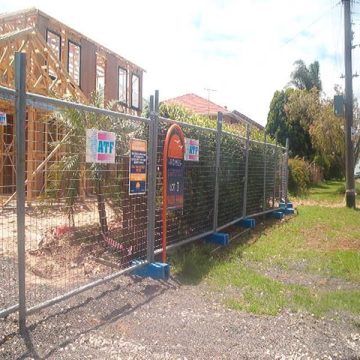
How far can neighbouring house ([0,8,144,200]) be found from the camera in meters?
9.79

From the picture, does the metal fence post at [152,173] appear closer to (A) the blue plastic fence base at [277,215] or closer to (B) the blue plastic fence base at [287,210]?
(A) the blue plastic fence base at [277,215]

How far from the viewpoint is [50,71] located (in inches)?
589

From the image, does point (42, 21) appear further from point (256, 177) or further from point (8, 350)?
point (8, 350)

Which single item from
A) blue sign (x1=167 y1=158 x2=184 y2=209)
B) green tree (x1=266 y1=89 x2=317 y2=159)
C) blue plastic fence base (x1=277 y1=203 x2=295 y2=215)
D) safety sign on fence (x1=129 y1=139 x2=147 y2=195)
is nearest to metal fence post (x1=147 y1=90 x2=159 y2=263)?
safety sign on fence (x1=129 y1=139 x2=147 y2=195)

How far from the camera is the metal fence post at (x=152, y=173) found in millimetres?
5824

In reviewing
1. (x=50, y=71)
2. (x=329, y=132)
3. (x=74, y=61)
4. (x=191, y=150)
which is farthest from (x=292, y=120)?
(x=191, y=150)

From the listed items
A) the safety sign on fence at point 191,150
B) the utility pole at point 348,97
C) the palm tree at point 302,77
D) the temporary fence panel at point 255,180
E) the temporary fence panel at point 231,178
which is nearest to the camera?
the safety sign on fence at point 191,150

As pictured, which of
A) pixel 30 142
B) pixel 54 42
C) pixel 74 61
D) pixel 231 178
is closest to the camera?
pixel 30 142

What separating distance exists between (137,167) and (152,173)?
31 centimetres

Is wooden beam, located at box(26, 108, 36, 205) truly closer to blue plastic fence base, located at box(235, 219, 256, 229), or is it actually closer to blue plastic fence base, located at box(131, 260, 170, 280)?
blue plastic fence base, located at box(131, 260, 170, 280)

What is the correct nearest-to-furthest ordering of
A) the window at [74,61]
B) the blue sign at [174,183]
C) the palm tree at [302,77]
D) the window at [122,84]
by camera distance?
the blue sign at [174,183], the window at [74,61], the window at [122,84], the palm tree at [302,77]

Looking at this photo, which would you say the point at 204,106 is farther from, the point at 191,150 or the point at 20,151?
the point at 20,151

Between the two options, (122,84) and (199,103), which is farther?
(199,103)

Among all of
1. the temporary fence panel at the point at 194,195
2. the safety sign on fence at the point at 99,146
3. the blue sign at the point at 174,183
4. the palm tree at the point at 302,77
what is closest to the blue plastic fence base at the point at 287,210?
the temporary fence panel at the point at 194,195
